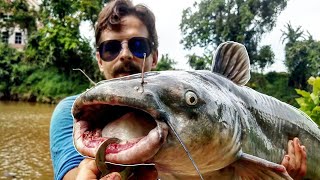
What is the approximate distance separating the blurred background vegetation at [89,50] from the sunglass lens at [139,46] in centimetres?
2506

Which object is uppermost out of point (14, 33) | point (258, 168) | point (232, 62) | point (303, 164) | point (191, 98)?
point (14, 33)

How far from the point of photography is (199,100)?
4.96 ft

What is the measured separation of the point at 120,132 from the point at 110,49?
5.22ft

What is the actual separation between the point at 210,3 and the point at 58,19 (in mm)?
11927

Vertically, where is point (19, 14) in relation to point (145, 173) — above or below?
above

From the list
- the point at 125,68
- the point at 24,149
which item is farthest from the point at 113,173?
the point at 24,149

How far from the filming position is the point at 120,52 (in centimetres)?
282

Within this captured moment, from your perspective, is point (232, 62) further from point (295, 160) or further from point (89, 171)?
point (89, 171)

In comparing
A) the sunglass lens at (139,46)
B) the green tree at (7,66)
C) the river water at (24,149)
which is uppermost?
the sunglass lens at (139,46)

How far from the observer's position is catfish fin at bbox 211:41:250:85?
6.88ft

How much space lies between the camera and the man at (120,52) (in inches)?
89.0

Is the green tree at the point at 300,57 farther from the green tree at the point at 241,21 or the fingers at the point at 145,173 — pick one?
the fingers at the point at 145,173

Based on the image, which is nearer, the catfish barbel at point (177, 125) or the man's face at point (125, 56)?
the catfish barbel at point (177, 125)

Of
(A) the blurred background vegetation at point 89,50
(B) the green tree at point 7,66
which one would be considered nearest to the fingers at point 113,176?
(A) the blurred background vegetation at point 89,50
